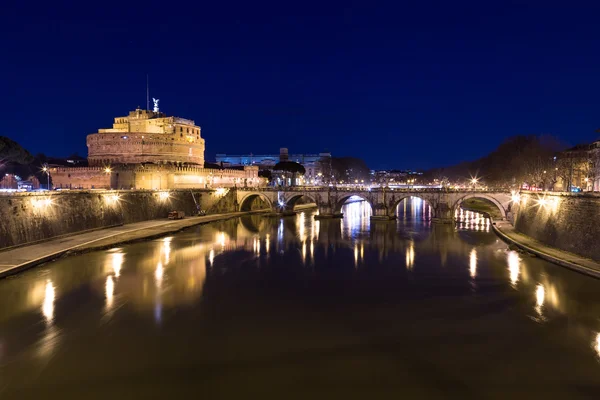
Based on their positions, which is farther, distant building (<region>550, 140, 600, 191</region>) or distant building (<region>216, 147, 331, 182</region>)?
distant building (<region>216, 147, 331, 182</region>)

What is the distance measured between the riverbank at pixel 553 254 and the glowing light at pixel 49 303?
24103 millimetres

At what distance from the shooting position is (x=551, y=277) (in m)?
21.0

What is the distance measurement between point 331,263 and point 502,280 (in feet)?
32.4

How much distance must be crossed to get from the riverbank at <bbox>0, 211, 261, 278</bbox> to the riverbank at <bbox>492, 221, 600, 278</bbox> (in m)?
28.6

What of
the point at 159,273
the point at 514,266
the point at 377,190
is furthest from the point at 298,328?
the point at 377,190

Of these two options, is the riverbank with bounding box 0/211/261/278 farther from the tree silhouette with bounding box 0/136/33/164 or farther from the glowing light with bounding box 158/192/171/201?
the tree silhouette with bounding box 0/136/33/164

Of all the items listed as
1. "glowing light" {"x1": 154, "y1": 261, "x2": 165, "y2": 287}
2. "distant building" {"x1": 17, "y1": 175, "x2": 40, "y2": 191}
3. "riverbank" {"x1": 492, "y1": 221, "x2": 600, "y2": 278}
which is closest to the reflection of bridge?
"riverbank" {"x1": 492, "y1": 221, "x2": 600, "y2": 278}

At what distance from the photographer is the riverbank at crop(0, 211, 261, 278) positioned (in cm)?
2192

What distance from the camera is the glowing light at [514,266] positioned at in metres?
21.2

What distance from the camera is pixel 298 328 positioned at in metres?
14.8

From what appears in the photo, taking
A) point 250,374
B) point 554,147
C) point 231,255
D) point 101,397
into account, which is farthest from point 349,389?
point 554,147

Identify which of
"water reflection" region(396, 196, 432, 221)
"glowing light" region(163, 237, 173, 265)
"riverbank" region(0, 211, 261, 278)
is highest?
"riverbank" region(0, 211, 261, 278)

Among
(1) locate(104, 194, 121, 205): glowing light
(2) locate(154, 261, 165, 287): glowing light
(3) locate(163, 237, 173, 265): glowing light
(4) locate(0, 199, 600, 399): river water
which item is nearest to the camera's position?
(4) locate(0, 199, 600, 399): river water

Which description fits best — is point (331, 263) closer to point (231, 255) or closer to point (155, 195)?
point (231, 255)
